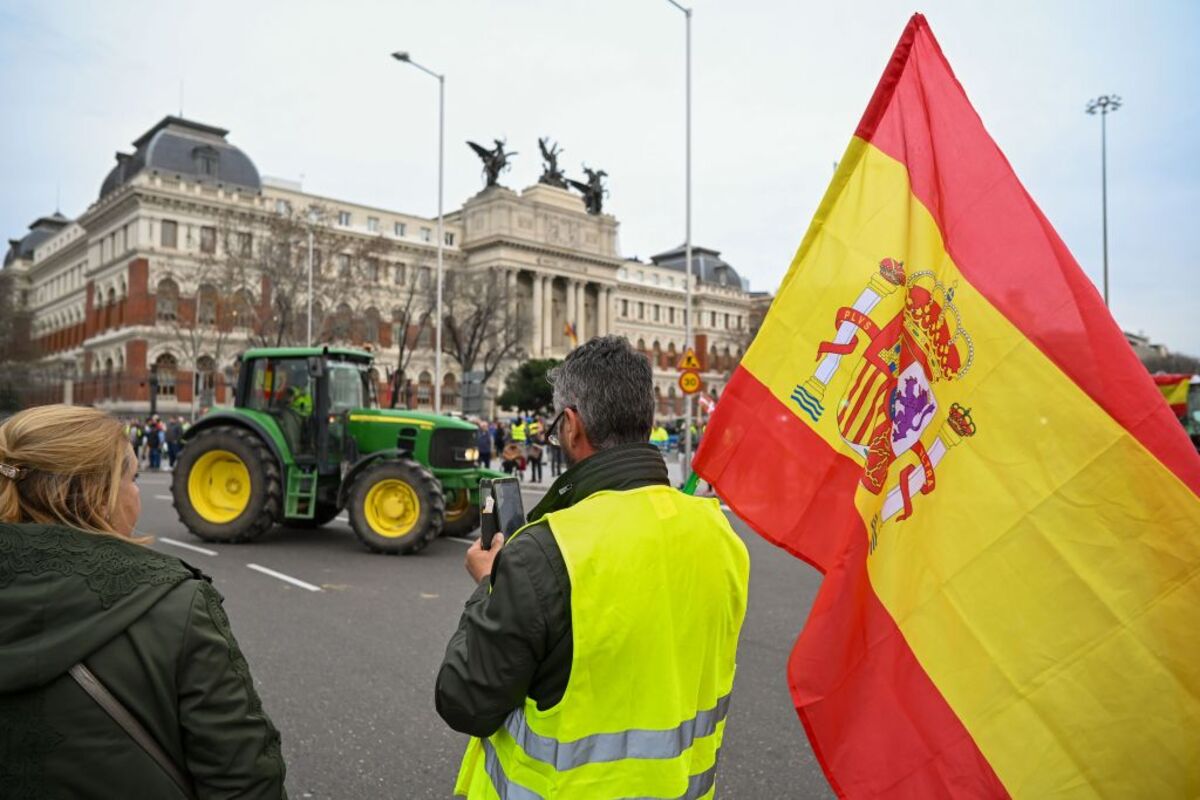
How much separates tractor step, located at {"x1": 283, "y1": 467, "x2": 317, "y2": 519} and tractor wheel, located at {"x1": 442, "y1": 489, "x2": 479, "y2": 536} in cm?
176

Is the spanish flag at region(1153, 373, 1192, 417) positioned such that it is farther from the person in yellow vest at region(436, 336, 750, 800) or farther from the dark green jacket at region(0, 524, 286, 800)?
the dark green jacket at region(0, 524, 286, 800)

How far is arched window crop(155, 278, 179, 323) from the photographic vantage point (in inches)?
1951

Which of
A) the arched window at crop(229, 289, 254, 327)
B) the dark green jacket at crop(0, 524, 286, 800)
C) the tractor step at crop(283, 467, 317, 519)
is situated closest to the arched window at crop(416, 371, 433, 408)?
the arched window at crop(229, 289, 254, 327)

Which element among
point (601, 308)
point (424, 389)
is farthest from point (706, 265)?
point (424, 389)

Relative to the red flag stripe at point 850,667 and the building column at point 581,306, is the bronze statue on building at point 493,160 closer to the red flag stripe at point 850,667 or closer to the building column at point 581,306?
the building column at point 581,306

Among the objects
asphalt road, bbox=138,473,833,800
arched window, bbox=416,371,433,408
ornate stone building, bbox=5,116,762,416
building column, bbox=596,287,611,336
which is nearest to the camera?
asphalt road, bbox=138,473,833,800

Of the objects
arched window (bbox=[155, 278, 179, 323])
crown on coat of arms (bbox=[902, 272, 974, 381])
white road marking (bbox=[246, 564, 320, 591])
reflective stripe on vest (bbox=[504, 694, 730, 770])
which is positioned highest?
arched window (bbox=[155, 278, 179, 323])

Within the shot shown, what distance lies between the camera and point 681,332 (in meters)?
95.6

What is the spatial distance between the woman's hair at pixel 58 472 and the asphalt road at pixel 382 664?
2.51m

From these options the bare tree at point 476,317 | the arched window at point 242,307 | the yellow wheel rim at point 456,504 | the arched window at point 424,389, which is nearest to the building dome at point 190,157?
the arched window at point 424,389

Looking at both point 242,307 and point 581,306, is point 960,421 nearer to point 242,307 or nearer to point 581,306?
point 242,307

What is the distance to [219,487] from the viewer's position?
11.1 meters

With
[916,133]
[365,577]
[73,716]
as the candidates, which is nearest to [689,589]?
[73,716]

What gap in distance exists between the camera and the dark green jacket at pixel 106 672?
1590 mm
